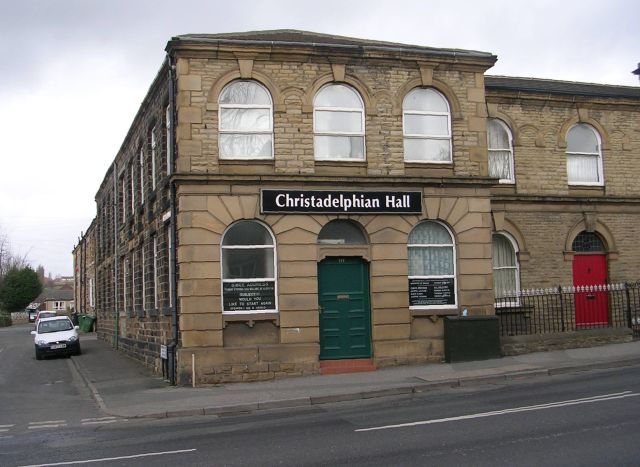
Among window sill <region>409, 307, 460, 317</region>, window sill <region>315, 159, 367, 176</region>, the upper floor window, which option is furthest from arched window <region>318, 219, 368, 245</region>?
the upper floor window

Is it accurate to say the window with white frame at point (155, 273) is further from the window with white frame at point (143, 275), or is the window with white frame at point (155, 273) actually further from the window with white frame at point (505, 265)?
the window with white frame at point (505, 265)

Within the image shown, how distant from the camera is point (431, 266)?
17109 mm

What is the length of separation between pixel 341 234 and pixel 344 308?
5.84 feet

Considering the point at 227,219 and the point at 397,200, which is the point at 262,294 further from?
the point at 397,200

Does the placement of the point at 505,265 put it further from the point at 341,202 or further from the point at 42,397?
the point at 42,397

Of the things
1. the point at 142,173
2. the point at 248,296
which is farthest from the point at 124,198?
the point at 248,296

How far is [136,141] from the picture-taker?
2320 centimetres

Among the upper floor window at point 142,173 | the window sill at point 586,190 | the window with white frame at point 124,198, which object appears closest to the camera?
the window sill at point 586,190

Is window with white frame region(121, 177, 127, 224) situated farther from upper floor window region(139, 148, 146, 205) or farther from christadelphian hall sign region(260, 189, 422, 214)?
christadelphian hall sign region(260, 189, 422, 214)

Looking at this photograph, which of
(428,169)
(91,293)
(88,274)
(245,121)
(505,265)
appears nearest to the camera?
(245,121)

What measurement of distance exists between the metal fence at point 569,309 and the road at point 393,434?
6723 millimetres

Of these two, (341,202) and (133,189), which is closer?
(341,202)

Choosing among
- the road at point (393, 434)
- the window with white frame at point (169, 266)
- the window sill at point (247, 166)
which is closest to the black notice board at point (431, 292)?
the road at point (393, 434)

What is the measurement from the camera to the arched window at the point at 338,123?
54.4ft
